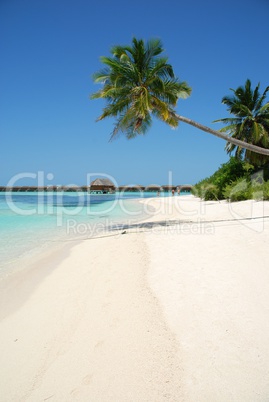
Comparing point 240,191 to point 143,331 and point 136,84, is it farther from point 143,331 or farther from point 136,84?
point 143,331

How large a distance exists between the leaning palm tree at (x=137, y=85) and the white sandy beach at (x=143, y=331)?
6890 millimetres

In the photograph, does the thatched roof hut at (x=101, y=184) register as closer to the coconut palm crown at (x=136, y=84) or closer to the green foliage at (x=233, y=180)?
the green foliage at (x=233, y=180)

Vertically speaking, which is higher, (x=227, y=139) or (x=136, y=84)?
(x=136, y=84)

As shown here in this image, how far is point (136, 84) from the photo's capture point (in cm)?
1021

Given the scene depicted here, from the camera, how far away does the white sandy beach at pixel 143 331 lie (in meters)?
1.95

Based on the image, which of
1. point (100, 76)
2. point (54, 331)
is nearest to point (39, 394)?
point (54, 331)

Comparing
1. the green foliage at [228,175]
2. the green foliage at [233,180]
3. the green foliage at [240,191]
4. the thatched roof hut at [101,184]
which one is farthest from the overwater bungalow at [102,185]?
the green foliage at [240,191]

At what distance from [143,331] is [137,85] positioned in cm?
983

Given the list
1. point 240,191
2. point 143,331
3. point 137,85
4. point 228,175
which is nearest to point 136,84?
point 137,85

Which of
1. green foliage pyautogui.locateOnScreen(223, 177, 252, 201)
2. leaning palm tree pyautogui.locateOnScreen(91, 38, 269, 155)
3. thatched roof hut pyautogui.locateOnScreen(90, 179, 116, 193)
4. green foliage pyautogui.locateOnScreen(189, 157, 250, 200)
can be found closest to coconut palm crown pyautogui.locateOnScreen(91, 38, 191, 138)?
leaning palm tree pyautogui.locateOnScreen(91, 38, 269, 155)

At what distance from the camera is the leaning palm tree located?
971 cm

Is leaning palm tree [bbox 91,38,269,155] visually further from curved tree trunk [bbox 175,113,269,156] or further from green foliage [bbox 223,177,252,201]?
green foliage [bbox 223,177,252,201]

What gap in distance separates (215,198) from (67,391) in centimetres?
1911

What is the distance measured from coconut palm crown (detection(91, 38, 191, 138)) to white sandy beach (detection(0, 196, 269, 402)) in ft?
22.8
